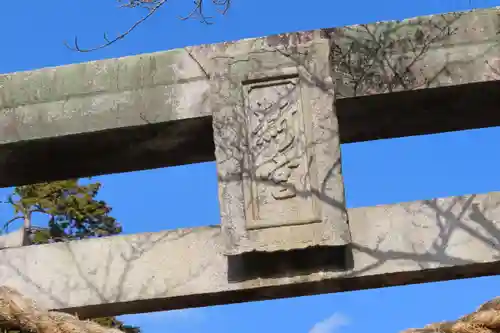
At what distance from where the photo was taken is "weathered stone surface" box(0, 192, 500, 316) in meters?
2.32

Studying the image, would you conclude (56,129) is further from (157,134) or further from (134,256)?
(134,256)

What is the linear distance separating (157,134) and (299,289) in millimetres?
667

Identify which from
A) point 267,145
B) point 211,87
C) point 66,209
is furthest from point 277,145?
point 66,209

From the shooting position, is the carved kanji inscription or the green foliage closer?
the carved kanji inscription

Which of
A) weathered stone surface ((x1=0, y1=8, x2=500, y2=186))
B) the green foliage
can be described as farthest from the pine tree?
weathered stone surface ((x1=0, y1=8, x2=500, y2=186))

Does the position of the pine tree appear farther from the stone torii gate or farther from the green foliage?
the stone torii gate

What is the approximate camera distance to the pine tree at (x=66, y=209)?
9.65 m

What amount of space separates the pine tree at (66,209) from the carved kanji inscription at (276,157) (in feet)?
24.5

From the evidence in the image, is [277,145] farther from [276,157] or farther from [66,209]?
[66,209]

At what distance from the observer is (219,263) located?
7.82 ft

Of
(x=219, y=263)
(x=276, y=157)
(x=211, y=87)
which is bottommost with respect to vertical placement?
(x=219, y=263)

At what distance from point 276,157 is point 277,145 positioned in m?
0.04

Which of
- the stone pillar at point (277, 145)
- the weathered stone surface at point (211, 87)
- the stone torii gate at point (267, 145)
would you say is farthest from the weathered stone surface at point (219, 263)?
the weathered stone surface at point (211, 87)

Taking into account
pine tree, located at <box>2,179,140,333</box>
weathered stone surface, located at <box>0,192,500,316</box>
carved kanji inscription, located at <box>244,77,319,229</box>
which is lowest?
weathered stone surface, located at <box>0,192,500,316</box>
